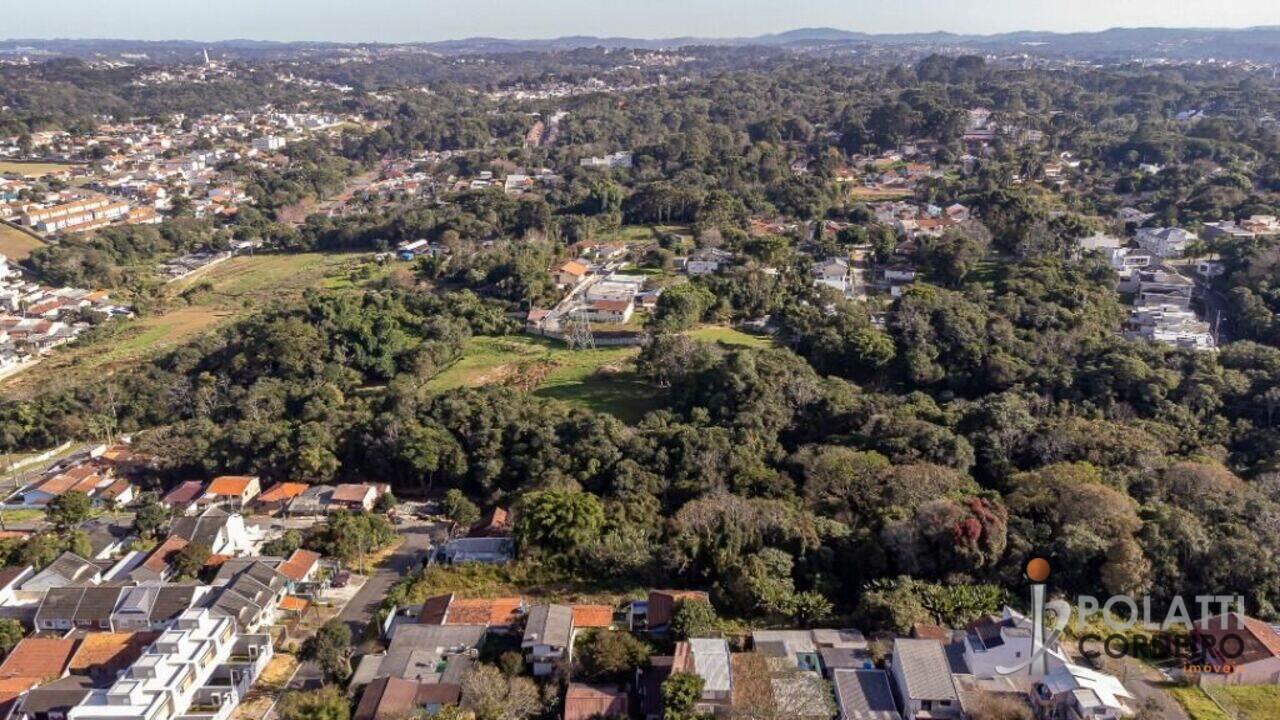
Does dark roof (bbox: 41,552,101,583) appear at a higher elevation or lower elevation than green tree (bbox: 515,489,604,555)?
lower

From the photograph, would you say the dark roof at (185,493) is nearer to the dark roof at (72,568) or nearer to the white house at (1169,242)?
the dark roof at (72,568)

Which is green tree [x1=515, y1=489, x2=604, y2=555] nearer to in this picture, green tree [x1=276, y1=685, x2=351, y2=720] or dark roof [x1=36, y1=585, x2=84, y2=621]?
green tree [x1=276, y1=685, x2=351, y2=720]

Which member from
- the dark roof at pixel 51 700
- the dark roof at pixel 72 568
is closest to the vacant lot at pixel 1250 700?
the dark roof at pixel 51 700

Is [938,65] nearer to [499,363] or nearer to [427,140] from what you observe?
[427,140]

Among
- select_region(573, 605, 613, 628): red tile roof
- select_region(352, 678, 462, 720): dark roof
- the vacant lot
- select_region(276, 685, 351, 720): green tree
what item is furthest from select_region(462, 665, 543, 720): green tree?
the vacant lot

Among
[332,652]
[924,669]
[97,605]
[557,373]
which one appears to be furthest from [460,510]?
[924,669]

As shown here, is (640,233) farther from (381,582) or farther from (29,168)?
(29,168)
